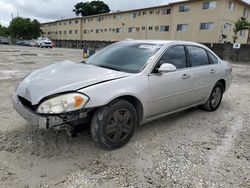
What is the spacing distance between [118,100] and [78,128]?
2.02 feet

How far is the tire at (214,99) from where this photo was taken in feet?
15.0

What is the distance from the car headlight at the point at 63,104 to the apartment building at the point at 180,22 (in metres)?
26.6

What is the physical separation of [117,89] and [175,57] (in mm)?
1466

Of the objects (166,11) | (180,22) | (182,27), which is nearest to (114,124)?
(182,27)

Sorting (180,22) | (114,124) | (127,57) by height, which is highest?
(180,22)

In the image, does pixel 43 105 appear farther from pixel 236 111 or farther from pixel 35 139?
pixel 236 111

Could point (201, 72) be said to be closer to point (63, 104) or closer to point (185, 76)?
point (185, 76)

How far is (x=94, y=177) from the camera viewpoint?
7.64 feet

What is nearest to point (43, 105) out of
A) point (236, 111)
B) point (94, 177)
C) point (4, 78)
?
point (94, 177)

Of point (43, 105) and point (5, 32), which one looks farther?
point (5, 32)

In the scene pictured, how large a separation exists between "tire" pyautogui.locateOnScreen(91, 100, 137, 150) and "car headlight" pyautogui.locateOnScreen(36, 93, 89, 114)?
29cm

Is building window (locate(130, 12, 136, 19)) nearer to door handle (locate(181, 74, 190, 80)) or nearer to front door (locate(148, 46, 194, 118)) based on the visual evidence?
front door (locate(148, 46, 194, 118))

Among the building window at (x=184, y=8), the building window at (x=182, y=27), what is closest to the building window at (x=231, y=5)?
the building window at (x=184, y=8)

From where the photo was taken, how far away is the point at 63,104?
2.39 m
